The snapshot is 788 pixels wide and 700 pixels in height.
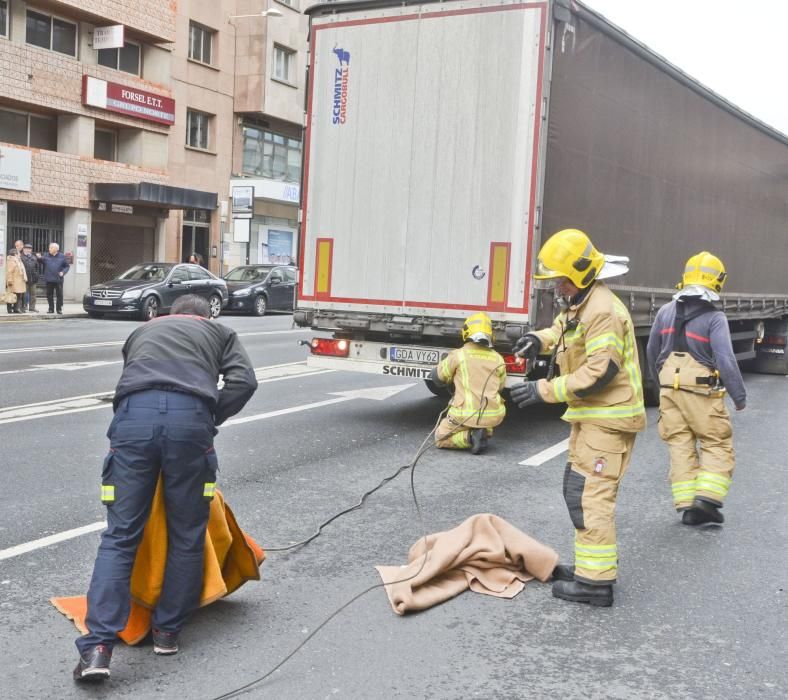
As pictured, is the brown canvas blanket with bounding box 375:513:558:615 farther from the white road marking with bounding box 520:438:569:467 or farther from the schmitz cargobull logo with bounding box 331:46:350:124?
the schmitz cargobull logo with bounding box 331:46:350:124

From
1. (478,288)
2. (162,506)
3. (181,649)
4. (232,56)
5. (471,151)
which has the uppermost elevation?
(232,56)

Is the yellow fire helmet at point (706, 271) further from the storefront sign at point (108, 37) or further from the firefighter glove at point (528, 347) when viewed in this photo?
the storefront sign at point (108, 37)

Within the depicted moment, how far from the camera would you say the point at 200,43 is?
35.9 m

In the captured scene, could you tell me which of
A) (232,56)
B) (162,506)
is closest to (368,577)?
(162,506)

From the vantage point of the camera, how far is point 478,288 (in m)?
9.02

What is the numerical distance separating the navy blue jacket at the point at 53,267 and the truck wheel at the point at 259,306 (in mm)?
5600

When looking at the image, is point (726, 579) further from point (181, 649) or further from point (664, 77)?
point (664, 77)

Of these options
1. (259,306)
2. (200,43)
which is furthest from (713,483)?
(200,43)

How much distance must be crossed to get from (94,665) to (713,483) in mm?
4178

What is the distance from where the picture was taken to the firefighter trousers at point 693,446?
20.9 ft

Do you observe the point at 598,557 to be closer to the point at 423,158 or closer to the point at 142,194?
the point at 423,158

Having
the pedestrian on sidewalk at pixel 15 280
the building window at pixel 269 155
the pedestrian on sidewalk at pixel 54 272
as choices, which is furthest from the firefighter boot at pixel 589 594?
the building window at pixel 269 155

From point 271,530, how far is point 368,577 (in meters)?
1.01

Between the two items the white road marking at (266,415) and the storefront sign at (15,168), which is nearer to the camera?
the white road marking at (266,415)
